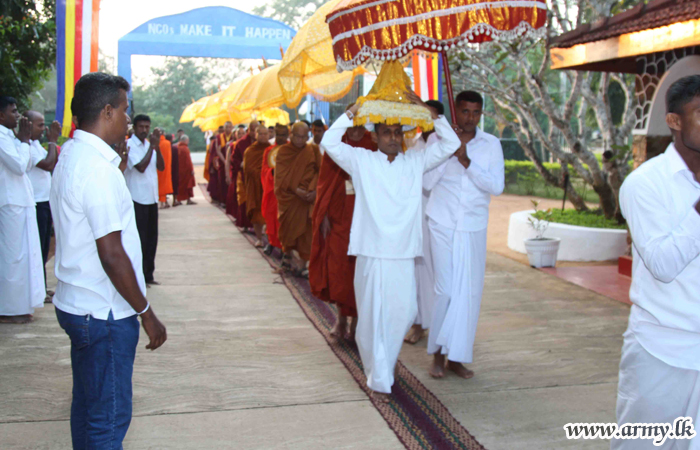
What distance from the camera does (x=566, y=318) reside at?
5812 millimetres

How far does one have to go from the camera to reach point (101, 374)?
91.7 inches

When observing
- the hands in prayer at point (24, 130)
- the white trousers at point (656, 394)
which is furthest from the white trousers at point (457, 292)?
the hands in prayer at point (24, 130)

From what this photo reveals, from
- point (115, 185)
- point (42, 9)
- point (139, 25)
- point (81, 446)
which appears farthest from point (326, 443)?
point (139, 25)

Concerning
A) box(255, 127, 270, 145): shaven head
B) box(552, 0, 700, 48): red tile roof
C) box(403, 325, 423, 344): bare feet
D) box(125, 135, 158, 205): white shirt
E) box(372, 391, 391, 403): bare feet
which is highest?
box(552, 0, 700, 48): red tile roof

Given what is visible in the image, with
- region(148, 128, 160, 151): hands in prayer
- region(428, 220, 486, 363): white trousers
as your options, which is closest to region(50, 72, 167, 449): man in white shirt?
region(428, 220, 486, 363): white trousers

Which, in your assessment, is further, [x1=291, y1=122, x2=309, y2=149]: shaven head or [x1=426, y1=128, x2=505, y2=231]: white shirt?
[x1=291, y1=122, x2=309, y2=149]: shaven head

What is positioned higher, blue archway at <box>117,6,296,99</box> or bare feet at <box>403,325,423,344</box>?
blue archway at <box>117,6,296,99</box>

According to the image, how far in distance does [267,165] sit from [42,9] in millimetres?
4004

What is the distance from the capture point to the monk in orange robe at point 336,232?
190 inches

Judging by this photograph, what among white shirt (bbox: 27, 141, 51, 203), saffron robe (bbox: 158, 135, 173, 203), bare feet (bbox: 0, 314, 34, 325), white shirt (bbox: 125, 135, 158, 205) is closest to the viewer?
bare feet (bbox: 0, 314, 34, 325)

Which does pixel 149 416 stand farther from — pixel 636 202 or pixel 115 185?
pixel 636 202

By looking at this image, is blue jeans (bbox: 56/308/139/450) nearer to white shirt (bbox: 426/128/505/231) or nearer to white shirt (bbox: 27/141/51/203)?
white shirt (bbox: 426/128/505/231)

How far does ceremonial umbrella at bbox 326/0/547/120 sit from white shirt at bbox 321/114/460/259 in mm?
517

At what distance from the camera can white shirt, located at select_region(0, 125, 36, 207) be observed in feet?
15.8
